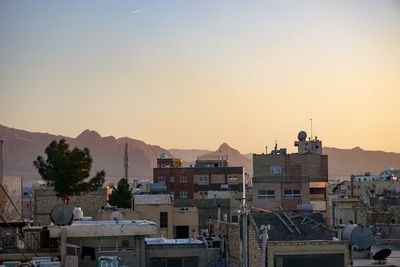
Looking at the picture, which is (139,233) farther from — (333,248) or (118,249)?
(333,248)

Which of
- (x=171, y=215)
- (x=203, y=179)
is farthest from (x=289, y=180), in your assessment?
(x=203, y=179)

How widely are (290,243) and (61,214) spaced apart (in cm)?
551

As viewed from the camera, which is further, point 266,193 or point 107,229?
point 266,193

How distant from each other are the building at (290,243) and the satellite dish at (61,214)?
4002 mm

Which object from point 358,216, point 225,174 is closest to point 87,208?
point 358,216

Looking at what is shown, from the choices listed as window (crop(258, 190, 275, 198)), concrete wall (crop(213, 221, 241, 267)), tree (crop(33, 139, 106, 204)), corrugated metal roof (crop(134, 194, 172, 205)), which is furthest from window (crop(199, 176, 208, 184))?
concrete wall (crop(213, 221, 241, 267))

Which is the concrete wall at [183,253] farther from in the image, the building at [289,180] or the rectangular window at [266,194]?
the rectangular window at [266,194]

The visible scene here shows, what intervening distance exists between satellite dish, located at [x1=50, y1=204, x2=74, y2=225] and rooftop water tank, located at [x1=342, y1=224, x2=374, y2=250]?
641 cm

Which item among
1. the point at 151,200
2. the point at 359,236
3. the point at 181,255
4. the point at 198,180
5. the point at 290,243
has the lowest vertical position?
the point at 181,255

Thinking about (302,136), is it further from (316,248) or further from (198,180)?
(316,248)

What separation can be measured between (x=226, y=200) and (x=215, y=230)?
1012 inches

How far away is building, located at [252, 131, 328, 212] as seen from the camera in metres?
48.4

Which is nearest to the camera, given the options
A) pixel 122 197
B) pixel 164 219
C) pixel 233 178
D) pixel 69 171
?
pixel 69 171

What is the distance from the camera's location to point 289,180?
49969 millimetres
